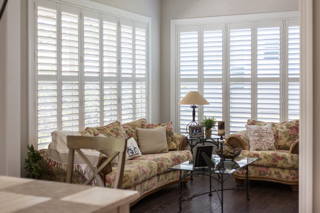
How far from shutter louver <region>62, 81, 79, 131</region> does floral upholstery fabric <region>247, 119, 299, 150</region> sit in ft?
9.82

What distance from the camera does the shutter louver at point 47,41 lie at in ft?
14.2

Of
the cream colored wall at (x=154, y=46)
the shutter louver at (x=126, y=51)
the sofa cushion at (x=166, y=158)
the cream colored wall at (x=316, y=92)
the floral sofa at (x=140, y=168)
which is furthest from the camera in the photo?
the cream colored wall at (x=154, y=46)

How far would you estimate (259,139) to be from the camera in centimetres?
557

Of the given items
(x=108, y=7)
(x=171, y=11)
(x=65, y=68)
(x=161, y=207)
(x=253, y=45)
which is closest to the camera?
(x=161, y=207)

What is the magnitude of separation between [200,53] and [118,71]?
1.64 m

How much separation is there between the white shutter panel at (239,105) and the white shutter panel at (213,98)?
0.21 m

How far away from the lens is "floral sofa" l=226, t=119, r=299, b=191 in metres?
5.05

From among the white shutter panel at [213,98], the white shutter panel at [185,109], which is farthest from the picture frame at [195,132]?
the white shutter panel at [185,109]

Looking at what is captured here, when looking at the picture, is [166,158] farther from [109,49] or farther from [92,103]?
[109,49]

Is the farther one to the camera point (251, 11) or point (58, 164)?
point (251, 11)

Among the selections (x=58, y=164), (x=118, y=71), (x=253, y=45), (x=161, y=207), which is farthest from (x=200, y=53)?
(x=58, y=164)

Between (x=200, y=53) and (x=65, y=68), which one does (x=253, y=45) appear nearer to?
(x=200, y=53)

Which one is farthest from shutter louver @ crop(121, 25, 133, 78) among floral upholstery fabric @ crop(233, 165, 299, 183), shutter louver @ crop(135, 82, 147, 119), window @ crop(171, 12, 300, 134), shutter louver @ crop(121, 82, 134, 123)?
floral upholstery fabric @ crop(233, 165, 299, 183)

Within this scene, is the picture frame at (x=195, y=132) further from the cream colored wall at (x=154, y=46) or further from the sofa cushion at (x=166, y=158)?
the cream colored wall at (x=154, y=46)
